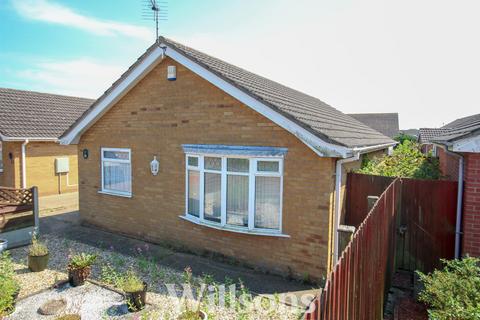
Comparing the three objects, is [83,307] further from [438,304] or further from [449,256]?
[449,256]

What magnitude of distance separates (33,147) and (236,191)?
41.2 feet

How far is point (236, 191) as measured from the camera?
26.1 feet

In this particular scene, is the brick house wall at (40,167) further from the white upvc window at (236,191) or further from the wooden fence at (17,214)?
the white upvc window at (236,191)

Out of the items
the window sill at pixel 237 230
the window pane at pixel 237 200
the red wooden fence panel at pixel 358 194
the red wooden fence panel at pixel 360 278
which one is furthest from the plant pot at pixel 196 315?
the red wooden fence panel at pixel 358 194

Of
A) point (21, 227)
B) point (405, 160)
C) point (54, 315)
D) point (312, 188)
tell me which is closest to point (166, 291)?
point (54, 315)

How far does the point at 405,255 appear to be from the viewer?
312 inches

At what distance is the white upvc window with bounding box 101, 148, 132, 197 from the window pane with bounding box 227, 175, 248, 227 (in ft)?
12.3

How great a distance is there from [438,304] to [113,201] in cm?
903

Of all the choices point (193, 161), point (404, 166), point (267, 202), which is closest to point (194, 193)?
point (193, 161)

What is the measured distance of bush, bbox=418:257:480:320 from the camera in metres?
4.40

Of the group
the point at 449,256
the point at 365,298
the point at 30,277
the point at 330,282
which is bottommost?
the point at 30,277

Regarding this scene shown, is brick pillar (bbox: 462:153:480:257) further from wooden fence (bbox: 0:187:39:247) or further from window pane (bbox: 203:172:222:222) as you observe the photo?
wooden fence (bbox: 0:187:39:247)

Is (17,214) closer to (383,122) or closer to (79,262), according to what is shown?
(79,262)

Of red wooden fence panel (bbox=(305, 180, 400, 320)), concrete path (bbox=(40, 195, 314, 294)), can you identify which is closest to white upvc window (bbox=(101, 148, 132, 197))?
concrete path (bbox=(40, 195, 314, 294))
